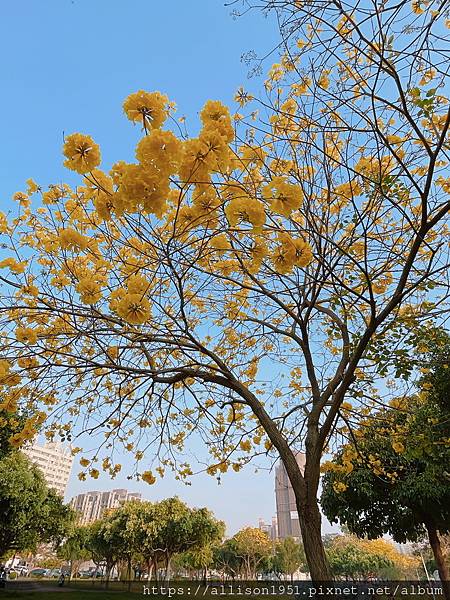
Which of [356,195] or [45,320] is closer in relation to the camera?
[356,195]

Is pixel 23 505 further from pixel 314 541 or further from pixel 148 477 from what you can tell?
pixel 314 541

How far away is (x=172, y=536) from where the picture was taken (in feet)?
52.6

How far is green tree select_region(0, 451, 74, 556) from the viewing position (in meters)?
8.39

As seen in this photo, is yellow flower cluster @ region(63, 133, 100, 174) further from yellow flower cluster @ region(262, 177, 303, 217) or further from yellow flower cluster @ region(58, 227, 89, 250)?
yellow flower cluster @ region(262, 177, 303, 217)

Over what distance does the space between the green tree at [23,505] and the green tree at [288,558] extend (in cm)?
2449

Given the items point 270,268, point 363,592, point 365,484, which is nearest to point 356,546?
point 363,592

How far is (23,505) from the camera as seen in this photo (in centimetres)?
869

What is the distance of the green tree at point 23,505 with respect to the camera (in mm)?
8391

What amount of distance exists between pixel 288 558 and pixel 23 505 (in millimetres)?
26723

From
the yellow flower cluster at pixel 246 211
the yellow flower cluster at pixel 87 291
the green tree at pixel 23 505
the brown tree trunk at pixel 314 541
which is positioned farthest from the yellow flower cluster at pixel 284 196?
the green tree at pixel 23 505

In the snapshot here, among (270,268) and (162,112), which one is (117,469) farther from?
(162,112)

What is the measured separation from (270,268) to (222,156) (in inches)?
55.1

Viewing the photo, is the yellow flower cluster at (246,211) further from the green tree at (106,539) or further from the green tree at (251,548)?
the green tree at (251,548)

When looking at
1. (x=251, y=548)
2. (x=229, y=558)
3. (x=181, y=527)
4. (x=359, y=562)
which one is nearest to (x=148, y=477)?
(x=181, y=527)
